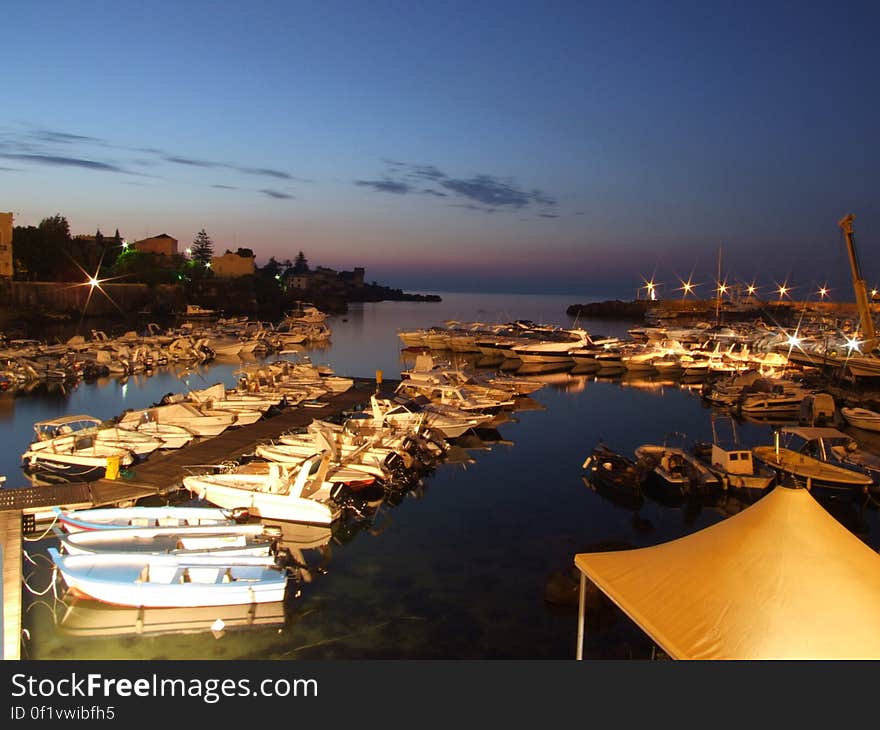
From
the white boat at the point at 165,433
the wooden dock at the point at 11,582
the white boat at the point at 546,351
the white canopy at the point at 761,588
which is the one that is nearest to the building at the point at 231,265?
the white boat at the point at 546,351

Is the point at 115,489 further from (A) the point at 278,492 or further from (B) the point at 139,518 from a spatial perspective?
(A) the point at 278,492

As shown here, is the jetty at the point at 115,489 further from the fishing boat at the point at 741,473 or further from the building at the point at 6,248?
the building at the point at 6,248

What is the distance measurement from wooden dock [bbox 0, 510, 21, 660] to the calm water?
6.69 feet

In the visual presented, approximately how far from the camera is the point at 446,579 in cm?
1341

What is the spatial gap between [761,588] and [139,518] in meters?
11.8

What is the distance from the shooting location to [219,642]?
34.6ft

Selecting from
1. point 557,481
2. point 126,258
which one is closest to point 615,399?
point 557,481

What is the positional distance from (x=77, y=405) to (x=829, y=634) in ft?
111

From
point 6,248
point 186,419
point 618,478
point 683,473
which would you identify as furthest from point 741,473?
point 6,248

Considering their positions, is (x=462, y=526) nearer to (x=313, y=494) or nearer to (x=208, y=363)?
(x=313, y=494)

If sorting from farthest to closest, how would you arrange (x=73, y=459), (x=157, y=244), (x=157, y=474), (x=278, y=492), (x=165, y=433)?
1. (x=157, y=244)
2. (x=165, y=433)
3. (x=73, y=459)
4. (x=157, y=474)
5. (x=278, y=492)

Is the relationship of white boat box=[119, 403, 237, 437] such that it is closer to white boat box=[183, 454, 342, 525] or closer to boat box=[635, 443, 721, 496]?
white boat box=[183, 454, 342, 525]

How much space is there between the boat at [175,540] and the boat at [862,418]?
27.0m

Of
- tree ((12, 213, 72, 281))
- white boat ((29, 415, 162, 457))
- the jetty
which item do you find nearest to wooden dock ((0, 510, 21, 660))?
the jetty
